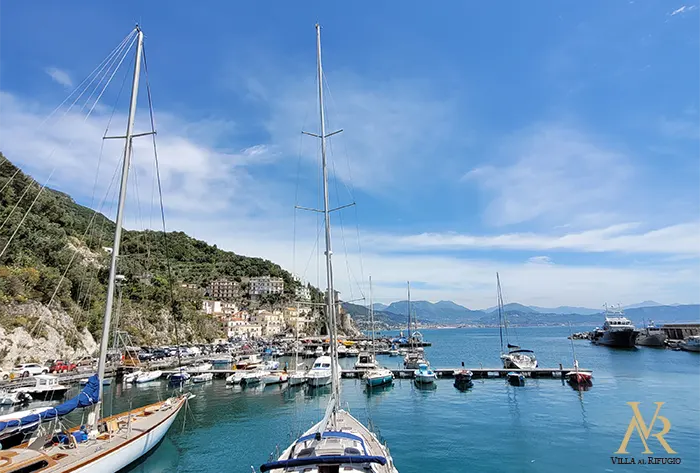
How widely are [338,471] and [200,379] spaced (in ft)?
137

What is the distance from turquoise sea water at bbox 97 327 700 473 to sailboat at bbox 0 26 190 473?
2244 millimetres

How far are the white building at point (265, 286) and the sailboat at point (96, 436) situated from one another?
137 metres

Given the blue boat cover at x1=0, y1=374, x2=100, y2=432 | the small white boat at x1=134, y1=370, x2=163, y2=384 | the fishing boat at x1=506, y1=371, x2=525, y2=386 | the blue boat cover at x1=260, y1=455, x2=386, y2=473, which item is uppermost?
the blue boat cover at x1=0, y1=374, x2=100, y2=432

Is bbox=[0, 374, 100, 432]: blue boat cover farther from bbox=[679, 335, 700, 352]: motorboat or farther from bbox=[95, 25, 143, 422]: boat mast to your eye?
bbox=[679, 335, 700, 352]: motorboat

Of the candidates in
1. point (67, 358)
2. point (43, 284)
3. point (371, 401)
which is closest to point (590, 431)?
point (371, 401)

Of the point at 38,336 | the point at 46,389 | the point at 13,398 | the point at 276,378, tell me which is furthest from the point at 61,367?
the point at 276,378

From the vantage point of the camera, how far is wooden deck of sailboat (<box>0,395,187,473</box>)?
11.9 m

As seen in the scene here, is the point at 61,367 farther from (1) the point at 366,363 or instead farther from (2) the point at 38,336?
(1) the point at 366,363

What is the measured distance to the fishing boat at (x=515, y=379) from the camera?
135 feet

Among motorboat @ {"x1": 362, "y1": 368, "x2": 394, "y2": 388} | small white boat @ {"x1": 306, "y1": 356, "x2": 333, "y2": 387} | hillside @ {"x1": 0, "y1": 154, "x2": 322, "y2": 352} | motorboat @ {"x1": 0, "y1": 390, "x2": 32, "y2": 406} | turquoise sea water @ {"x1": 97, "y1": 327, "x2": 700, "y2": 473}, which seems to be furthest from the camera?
hillside @ {"x1": 0, "y1": 154, "x2": 322, "y2": 352}

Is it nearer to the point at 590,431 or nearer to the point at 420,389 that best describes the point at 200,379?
the point at 420,389

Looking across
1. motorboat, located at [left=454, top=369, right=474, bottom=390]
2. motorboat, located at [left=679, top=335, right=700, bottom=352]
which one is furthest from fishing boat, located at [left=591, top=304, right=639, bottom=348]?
motorboat, located at [left=454, top=369, right=474, bottom=390]

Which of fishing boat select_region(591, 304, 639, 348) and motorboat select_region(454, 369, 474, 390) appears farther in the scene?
fishing boat select_region(591, 304, 639, 348)

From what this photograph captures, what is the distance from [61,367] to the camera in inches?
1594
